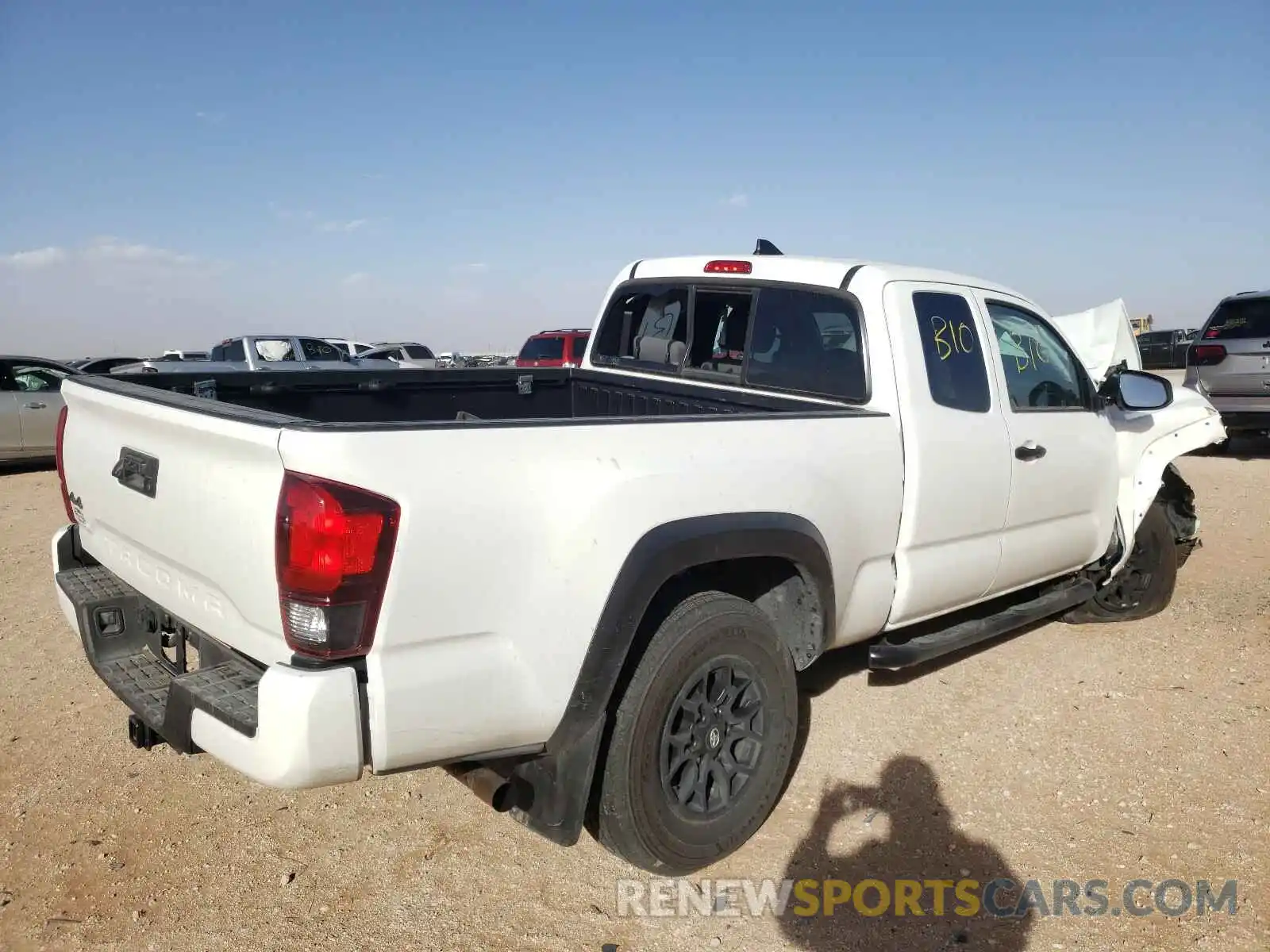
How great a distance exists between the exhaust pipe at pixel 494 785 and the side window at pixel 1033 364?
2.77m

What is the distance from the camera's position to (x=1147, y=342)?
1190 inches

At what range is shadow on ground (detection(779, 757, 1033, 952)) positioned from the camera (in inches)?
106

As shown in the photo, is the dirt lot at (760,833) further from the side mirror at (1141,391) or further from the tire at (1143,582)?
the side mirror at (1141,391)

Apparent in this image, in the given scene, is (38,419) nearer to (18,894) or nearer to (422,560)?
(18,894)

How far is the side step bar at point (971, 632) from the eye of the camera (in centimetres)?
362

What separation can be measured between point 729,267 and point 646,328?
671 mm

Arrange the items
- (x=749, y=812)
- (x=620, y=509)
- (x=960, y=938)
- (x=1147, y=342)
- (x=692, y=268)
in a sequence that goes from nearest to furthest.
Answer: (x=620, y=509)
(x=960, y=938)
(x=749, y=812)
(x=692, y=268)
(x=1147, y=342)

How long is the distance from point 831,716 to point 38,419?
1108 centimetres

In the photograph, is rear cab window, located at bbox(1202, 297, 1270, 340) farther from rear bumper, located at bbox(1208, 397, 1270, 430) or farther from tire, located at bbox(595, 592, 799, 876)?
tire, located at bbox(595, 592, 799, 876)

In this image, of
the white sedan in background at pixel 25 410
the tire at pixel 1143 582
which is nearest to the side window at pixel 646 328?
the tire at pixel 1143 582

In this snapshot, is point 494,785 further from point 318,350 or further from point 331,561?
point 318,350

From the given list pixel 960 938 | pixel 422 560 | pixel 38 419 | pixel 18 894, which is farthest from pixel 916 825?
pixel 38 419

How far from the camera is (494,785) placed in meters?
2.57

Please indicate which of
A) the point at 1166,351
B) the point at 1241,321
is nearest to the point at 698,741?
the point at 1241,321
